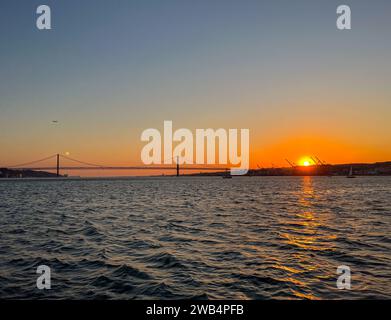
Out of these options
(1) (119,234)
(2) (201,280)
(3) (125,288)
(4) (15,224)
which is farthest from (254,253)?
(4) (15,224)

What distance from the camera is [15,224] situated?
26.7 meters

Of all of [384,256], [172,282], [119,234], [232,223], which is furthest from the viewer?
[232,223]

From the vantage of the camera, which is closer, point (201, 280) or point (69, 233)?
point (201, 280)

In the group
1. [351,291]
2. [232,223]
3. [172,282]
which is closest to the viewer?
[351,291]

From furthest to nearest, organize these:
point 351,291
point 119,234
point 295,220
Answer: point 295,220 < point 119,234 < point 351,291

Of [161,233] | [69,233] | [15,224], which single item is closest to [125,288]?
[161,233]

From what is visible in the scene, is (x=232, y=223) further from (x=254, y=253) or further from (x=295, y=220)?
(x=254, y=253)
